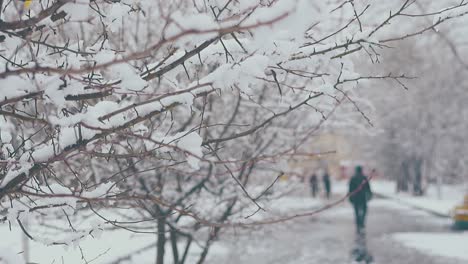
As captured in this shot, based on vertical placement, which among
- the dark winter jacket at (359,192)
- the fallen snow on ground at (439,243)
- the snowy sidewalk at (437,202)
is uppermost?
the dark winter jacket at (359,192)

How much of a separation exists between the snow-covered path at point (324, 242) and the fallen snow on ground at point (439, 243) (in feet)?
1.05

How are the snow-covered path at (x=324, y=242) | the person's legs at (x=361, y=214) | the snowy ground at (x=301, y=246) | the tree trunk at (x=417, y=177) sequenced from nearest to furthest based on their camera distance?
1. the snowy ground at (x=301, y=246)
2. the snow-covered path at (x=324, y=242)
3. the person's legs at (x=361, y=214)
4. the tree trunk at (x=417, y=177)

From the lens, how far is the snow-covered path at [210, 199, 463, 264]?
11352 millimetres

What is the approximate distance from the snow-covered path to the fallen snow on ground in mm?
320

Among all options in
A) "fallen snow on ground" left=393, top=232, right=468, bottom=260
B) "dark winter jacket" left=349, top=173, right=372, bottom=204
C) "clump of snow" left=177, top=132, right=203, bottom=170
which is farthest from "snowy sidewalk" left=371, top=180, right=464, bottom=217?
A: "clump of snow" left=177, top=132, right=203, bottom=170

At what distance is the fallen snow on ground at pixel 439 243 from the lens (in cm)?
1238

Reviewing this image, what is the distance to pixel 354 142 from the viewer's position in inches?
2036

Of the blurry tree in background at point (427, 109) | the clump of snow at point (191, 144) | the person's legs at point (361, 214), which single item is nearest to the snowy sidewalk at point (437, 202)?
the blurry tree in background at point (427, 109)

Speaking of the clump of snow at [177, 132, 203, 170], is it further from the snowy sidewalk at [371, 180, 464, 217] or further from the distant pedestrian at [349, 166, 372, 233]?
the snowy sidewalk at [371, 180, 464, 217]

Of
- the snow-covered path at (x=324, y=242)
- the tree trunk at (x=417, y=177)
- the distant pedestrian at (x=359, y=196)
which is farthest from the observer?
the tree trunk at (x=417, y=177)

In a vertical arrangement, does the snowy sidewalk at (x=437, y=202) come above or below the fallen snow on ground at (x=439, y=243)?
above

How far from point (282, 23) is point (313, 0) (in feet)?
0.41

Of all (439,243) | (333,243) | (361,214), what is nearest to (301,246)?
(333,243)

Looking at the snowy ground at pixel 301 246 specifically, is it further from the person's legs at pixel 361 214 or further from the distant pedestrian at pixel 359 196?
the distant pedestrian at pixel 359 196
